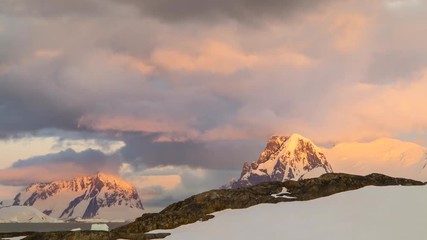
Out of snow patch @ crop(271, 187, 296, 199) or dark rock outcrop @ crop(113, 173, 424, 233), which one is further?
snow patch @ crop(271, 187, 296, 199)

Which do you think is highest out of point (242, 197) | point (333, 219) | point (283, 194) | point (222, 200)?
point (283, 194)

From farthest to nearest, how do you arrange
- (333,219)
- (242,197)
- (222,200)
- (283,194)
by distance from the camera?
(283,194) → (242,197) → (222,200) → (333,219)

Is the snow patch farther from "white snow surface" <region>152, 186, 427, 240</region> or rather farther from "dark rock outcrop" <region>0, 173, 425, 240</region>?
"white snow surface" <region>152, 186, 427, 240</region>

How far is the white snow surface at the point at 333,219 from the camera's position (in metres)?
34.4

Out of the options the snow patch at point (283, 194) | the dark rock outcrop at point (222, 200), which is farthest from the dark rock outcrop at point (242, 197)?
the snow patch at point (283, 194)

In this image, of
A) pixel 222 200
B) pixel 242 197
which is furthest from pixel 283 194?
pixel 222 200

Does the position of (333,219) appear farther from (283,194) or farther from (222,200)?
(222,200)

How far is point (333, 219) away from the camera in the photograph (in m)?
37.2

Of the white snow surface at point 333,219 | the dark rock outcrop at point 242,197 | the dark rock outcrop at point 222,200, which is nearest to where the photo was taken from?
the white snow surface at point 333,219

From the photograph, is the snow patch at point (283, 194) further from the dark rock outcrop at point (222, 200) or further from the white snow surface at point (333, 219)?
the white snow surface at point (333, 219)

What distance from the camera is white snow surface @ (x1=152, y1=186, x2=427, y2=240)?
113 ft

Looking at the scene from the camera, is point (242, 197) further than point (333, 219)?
Yes

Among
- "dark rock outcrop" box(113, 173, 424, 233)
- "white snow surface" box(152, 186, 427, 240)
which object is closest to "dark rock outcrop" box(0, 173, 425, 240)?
"dark rock outcrop" box(113, 173, 424, 233)

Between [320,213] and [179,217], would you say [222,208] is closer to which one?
[179,217]
